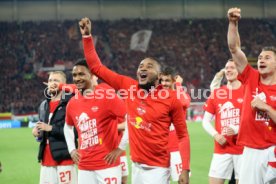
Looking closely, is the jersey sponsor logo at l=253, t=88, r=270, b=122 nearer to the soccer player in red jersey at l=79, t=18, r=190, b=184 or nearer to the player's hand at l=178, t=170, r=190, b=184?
the soccer player in red jersey at l=79, t=18, r=190, b=184

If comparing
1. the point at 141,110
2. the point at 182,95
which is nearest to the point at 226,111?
the point at 182,95

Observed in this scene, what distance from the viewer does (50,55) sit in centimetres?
3697

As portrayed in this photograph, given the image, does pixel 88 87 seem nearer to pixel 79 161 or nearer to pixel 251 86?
pixel 79 161

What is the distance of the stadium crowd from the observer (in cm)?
3522

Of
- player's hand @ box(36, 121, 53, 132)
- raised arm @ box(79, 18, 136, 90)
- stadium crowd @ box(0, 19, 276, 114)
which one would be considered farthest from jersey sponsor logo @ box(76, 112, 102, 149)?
stadium crowd @ box(0, 19, 276, 114)

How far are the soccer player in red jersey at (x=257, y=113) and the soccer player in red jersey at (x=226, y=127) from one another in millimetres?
1747

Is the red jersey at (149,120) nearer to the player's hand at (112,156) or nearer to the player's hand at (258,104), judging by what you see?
the player's hand at (112,156)

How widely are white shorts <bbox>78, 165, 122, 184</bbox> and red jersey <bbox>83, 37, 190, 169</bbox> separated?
37cm

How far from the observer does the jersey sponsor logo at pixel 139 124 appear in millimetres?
5363

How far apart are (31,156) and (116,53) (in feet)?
80.1

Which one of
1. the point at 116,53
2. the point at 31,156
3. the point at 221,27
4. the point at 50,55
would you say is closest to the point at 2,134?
the point at 31,156

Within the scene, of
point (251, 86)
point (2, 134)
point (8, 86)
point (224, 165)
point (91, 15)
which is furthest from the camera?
point (91, 15)

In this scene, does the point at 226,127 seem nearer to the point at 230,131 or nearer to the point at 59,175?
the point at 230,131

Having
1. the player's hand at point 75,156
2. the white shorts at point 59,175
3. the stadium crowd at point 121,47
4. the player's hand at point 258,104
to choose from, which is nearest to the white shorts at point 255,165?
the player's hand at point 258,104
